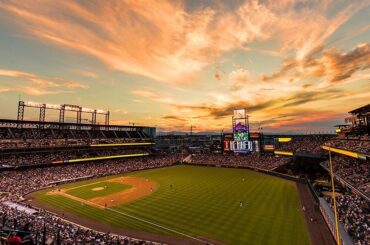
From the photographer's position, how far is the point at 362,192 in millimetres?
28094

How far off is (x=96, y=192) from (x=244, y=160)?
165 ft

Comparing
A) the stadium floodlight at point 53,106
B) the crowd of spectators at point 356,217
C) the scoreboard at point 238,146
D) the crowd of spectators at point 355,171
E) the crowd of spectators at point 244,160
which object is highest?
the stadium floodlight at point 53,106

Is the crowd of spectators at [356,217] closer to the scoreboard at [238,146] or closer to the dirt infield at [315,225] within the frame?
the dirt infield at [315,225]

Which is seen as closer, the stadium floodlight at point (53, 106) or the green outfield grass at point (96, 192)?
the green outfield grass at point (96, 192)

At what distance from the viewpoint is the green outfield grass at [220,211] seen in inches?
973

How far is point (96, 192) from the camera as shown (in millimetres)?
42781

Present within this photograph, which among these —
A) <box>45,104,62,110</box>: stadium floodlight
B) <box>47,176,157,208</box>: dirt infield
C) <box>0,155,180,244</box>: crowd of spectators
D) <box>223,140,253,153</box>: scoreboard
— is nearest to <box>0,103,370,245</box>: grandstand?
<box>0,155,180,244</box>: crowd of spectators

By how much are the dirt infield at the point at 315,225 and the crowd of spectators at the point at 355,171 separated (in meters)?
6.43

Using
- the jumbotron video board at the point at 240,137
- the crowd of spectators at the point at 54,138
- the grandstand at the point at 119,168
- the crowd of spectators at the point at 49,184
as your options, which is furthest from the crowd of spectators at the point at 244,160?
the crowd of spectators at the point at 54,138

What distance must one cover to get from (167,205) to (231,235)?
13.4 meters

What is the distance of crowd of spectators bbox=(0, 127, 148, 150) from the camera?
5645 centimetres

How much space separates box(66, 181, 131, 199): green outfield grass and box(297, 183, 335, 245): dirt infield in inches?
1319

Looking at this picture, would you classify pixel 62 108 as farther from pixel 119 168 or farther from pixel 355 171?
pixel 355 171

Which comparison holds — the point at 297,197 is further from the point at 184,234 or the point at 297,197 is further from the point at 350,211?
the point at 184,234
